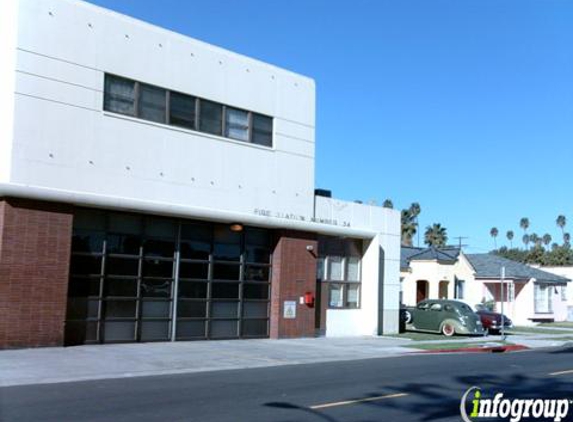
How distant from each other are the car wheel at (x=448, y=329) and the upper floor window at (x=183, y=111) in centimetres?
A: 1247

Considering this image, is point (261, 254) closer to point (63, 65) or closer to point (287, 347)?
point (287, 347)

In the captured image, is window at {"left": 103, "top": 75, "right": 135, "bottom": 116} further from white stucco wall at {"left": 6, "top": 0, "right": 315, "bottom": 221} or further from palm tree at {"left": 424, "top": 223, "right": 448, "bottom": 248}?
palm tree at {"left": 424, "top": 223, "right": 448, "bottom": 248}

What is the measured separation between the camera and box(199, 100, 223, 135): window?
74.1 feet

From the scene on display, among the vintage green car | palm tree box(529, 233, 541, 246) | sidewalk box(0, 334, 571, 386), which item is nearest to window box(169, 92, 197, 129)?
sidewalk box(0, 334, 571, 386)

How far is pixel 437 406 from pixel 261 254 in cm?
1367

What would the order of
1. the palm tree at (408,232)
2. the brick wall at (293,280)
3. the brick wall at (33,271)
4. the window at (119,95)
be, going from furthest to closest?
the palm tree at (408,232) < the brick wall at (293,280) < the window at (119,95) < the brick wall at (33,271)

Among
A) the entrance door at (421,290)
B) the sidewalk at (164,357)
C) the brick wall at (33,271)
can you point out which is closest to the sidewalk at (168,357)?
the sidewalk at (164,357)

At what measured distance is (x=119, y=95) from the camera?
20.5 meters

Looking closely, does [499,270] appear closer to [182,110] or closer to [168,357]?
[182,110]

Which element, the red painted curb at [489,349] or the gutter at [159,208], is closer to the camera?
the gutter at [159,208]

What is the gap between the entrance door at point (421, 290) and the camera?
41562 mm

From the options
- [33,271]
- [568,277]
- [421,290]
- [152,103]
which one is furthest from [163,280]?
[568,277]

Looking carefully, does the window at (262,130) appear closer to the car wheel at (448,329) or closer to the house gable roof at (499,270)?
the car wheel at (448,329)

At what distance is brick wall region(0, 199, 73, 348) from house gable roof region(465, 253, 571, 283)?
105ft
